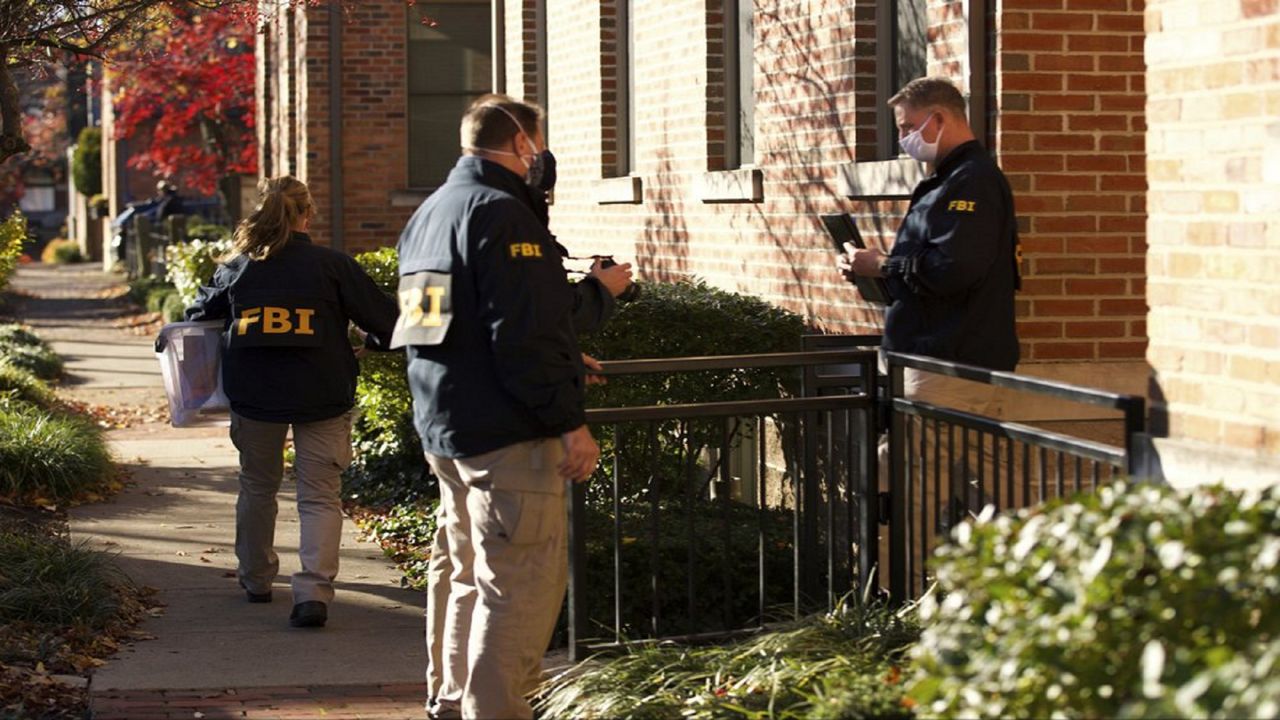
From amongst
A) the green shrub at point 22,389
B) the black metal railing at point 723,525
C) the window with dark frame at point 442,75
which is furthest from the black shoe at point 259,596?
the window with dark frame at point 442,75

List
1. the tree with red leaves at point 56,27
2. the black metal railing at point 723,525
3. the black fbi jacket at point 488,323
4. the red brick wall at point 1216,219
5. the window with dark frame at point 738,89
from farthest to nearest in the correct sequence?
the window with dark frame at point 738,89
the tree with red leaves at point 56,27
the black metal railing at point 723,525
the black fbi jacket at point 488,323
the red brick wall at point 1216,219

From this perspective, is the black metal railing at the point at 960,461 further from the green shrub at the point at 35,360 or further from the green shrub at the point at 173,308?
the green shrub at the point at 173,308

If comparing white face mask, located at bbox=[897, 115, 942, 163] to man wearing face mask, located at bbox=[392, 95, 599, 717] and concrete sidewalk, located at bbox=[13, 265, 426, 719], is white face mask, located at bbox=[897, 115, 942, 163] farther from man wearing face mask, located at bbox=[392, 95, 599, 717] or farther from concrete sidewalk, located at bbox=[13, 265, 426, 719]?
concrete sidewalk, located at bbox=[13, 265, 426, 719]

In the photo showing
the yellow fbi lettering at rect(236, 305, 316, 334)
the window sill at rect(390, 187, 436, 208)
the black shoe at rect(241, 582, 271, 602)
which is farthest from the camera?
the window sill at rect(390, 187, 436, 208)

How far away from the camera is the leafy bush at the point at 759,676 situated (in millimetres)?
5305

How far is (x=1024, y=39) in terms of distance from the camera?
741 centimetres

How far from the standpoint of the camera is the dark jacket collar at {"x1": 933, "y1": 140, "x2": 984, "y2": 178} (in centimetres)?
662

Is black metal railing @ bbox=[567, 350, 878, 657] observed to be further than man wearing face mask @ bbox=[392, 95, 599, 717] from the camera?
Yes

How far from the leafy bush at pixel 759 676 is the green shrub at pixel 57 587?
94.3 inches

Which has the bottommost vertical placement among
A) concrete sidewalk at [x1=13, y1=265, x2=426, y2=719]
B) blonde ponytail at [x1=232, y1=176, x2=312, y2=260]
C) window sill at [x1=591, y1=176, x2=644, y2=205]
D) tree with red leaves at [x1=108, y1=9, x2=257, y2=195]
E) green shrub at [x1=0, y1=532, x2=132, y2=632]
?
concrete sidewalk at [x1=13, y1=265, x2=426, y2=719]

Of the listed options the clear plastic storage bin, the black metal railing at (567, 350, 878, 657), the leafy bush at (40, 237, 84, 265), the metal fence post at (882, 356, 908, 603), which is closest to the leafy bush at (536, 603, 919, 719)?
the metal fence post at (882, 356, 908, 603)

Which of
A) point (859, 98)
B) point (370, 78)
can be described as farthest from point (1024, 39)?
point (370, 78)

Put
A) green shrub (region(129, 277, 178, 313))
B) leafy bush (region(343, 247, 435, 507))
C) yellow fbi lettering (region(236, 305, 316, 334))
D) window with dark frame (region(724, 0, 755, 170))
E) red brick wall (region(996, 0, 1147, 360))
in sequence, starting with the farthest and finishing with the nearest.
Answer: green shrub (region(129, 277, 178, 313)), leafy bush (region(343, 247, 435, 507)), window with dark frame (region(724, 0, 755, 170)), yellow fbi lettering (region(236, 305, 316, 334)), red brick wall (region(996, 0, 1147, 360))

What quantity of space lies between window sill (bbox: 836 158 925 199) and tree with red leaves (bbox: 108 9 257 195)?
19.4 meters
